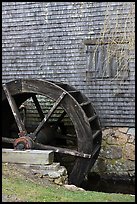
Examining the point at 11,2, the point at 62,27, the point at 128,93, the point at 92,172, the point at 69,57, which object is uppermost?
the point at 11,2

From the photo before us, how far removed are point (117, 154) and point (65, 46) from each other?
2.65 metres

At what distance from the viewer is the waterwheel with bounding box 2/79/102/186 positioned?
7.63 meters

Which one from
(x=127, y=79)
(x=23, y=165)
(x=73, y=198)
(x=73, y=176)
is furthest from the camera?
(x=127, y=79)

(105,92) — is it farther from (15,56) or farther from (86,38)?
(15,56)

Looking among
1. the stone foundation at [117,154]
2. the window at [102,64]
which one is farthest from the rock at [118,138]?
the window at [102,64]

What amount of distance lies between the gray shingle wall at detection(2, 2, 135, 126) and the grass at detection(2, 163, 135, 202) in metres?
2.81

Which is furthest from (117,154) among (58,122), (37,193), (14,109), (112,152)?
(37,193)

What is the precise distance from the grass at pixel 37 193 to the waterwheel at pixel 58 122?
1122 millimetres

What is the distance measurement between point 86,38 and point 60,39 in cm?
59

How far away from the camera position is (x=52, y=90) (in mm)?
7863

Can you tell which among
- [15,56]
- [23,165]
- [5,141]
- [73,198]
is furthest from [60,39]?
[73,198]

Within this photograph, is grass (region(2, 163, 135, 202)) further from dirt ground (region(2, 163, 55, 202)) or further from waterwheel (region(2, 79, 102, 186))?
waterwheel (region(2, 79, 102, 186))

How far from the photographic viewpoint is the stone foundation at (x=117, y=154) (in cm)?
874

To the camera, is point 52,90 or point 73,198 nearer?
point 73,198
